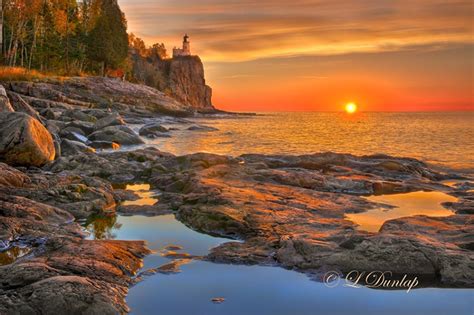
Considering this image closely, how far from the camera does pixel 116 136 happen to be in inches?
995

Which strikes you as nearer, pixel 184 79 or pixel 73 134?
pixel 73 134

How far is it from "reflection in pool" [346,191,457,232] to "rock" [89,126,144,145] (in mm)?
15776

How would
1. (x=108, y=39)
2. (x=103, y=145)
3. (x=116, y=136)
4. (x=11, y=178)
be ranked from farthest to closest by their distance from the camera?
1. (x=108, y=39)
2. (x=116, y=136)
3. (x=103, y=145)
4. (x=11, y=178)

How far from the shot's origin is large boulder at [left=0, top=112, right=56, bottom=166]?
546 inches

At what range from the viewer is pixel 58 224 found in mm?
8727

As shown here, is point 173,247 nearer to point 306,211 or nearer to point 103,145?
point 306,211

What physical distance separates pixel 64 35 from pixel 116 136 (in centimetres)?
4682

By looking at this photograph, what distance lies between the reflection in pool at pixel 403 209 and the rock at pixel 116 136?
15776mm

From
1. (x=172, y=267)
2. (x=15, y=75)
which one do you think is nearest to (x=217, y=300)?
(x=172, y=267)

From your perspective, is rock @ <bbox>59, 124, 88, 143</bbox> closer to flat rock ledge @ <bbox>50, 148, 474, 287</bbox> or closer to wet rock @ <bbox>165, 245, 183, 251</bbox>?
flat rock ledge @ <bbox>50, 148, 474, 287</bbox>

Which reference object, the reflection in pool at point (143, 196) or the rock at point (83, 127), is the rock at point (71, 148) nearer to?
the reflection in pool at point (143, 196)

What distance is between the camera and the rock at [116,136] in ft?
79.9

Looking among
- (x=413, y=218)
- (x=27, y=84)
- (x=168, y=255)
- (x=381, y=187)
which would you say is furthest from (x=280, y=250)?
(x=27, y=84)

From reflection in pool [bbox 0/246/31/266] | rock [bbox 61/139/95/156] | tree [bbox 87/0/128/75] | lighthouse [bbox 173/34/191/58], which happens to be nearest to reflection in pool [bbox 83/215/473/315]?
reflection in pool [bbox 0/246/31/266]
